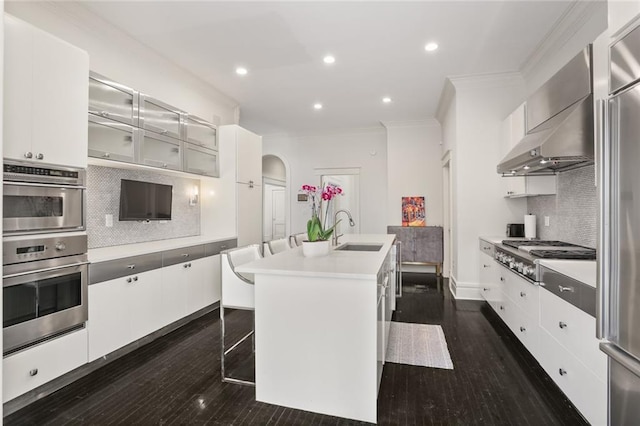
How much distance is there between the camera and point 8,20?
196cm

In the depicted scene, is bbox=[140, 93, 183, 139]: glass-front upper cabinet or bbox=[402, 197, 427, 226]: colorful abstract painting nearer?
bbox=[140, 93, 183, 139]: glass-front upper cabinet

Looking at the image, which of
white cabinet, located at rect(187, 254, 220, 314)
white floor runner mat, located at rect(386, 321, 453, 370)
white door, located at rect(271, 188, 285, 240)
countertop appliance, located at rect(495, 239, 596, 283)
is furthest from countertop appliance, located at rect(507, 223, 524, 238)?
white door, located at rect(271, 188, 285, 240)

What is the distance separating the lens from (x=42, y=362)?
2111mm

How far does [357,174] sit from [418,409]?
548cm

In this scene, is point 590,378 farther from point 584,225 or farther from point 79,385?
point 79,385

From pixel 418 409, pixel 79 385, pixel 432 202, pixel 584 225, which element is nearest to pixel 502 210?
pixel 584 225

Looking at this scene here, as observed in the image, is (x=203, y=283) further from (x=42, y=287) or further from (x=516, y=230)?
(x=516, y=230)

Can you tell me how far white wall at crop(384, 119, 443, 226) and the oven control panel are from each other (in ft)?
17.3

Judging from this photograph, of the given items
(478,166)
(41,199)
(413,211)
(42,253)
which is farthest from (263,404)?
(413,211)

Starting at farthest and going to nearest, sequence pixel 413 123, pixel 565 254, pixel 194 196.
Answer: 1. pixel 413 123
2. pixel 194 196
3. pixel 565 254

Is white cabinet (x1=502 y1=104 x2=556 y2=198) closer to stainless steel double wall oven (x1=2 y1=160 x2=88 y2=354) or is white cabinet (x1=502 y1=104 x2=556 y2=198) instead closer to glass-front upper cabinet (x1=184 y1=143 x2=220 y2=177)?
glass-front upper cabinet (x1=184 y1=143 x2=220 y2=177)

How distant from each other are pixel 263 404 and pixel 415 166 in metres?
5.37

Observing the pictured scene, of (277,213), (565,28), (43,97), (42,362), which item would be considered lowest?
(42,362)

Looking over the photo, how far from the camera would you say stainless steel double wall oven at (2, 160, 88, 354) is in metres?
1.99
